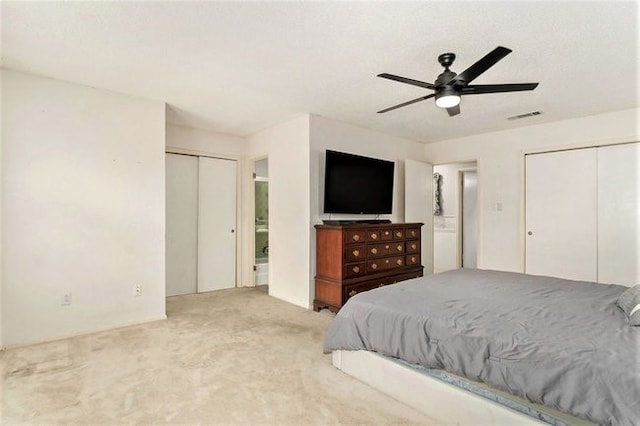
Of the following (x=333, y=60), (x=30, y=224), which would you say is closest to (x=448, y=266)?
(x=333, y=60)

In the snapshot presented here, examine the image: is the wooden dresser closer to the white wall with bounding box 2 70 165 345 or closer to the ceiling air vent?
the white wall with bounding box 2 70 165 345

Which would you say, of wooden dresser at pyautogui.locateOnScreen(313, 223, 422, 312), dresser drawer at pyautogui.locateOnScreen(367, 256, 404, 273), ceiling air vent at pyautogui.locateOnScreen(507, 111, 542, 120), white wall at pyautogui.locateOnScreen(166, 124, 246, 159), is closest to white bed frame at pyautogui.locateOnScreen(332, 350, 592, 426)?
wooden dresser at pyautogui.locateOnScreen(313, 223, 422, 312)

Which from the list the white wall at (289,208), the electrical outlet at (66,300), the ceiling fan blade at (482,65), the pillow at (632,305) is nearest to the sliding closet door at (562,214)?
the pillow at (632,305)

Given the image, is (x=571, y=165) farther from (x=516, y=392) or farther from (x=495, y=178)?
(x=516, y=392)

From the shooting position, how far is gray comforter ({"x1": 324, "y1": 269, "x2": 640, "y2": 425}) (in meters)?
1.27

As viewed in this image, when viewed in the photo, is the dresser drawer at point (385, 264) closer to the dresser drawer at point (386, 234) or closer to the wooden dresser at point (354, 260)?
the wooden dresser at point (354, 260)

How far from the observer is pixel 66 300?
302 centimetres

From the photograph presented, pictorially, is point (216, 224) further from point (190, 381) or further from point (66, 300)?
point (190, 381)

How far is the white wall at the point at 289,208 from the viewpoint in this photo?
4074mm

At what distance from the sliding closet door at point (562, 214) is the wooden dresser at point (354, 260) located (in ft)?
5.93

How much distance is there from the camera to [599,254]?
13.0 feet

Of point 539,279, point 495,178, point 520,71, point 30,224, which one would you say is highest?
point 520,71

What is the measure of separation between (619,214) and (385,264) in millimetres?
2782

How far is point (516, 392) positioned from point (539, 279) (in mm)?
1728
